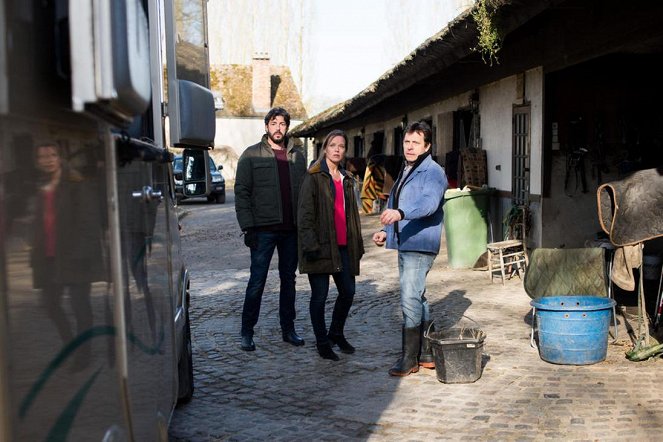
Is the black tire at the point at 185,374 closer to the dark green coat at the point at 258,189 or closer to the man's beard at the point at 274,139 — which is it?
the dark green coat at the point at 258,189

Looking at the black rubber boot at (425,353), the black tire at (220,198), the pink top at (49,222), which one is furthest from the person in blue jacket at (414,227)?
the black tire at (220,198)

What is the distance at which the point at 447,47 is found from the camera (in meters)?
9.12

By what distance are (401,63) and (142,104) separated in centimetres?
952

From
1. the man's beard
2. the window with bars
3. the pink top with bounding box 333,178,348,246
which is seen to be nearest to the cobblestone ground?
the pink top with bounding box 333,178,348,246

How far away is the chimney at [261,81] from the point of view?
46.6 metres

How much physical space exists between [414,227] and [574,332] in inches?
53.8

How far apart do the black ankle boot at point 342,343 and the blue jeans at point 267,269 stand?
425 mm

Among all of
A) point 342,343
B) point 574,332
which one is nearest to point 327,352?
point 342,343

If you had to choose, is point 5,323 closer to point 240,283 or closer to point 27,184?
point 27,184

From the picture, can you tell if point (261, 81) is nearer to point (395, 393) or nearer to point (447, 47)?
point (447, 47)

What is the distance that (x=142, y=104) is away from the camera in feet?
5.71

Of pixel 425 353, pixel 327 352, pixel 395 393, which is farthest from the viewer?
pixel 327 352

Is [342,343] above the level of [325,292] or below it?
below

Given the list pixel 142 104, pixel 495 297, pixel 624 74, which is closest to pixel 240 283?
pixel 495 297
